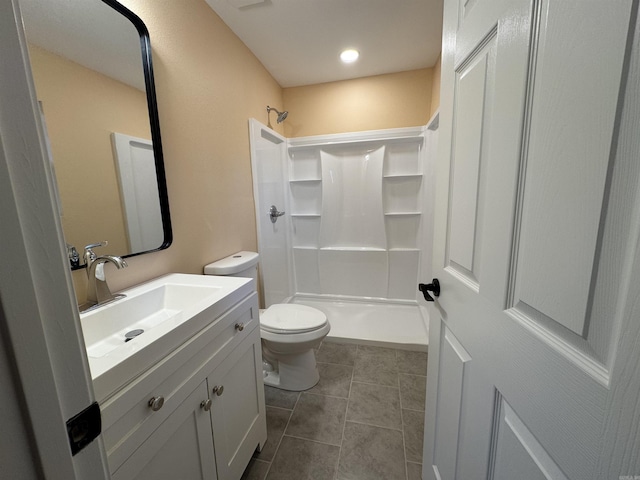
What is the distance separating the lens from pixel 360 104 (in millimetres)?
2516

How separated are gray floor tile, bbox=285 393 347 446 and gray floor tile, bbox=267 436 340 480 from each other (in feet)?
0.13

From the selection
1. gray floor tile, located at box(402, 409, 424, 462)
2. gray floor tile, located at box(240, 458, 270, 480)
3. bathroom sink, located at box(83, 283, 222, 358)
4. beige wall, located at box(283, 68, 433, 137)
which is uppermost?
beige wall, located at box(283, 68, 433, 137)

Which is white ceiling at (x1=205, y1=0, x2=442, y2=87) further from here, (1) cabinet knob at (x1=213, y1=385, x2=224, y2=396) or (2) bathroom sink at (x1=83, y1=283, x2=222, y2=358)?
(1) cabinet knob at (x1=213, y1=385, x2=224, y2=396)

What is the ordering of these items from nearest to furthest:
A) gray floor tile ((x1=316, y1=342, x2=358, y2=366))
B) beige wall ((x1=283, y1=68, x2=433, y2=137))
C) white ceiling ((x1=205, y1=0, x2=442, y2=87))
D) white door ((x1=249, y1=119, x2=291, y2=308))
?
1. white ceiling ((x1=205, y1=0, x2=442, y2=87))
2. gray floor tile ((x1=316, y1=342, x2=358, y2=366))
3. white door ((x1=249, y1=119, x2=291, y2=308))
4. beige wall ((x1=283, y1=68, x2=433, y2=137))

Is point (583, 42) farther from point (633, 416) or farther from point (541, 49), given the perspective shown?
point (633, 416)

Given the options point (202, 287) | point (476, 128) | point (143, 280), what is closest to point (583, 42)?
point (476, 128)

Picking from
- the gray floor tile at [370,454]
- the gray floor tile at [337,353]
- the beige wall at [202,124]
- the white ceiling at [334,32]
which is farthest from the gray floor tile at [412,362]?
the white ceiling at [334,32]

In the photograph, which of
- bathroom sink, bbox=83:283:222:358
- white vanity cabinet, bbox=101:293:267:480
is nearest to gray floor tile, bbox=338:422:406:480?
white vanity cabinet, bbox=101:293:267:480

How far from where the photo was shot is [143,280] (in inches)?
44.5

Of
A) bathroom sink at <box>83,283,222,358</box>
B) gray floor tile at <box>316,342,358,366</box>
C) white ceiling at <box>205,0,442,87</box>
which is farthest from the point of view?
gray floor tile at <box>316,342,358,366</box>

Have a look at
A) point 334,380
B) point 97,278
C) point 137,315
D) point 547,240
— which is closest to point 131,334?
point 137,315

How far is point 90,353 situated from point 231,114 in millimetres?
1546

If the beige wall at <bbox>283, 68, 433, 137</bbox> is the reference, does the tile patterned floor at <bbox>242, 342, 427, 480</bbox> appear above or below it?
below

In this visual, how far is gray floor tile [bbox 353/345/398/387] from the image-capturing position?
68.4 inches
